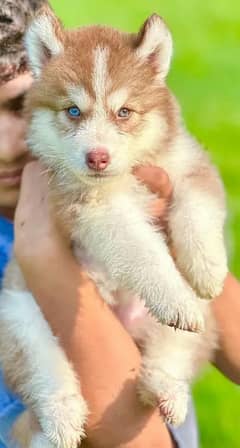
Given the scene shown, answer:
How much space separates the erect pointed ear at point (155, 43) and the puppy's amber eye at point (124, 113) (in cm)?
12

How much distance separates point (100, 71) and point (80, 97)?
6 centimetres

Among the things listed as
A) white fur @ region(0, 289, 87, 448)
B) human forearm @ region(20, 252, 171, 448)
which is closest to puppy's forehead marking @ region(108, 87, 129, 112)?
human forearm @ region(20, 252, 171, 448)

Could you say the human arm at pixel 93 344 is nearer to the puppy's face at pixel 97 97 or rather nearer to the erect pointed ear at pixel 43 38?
the puppy's face at pixel 97 97

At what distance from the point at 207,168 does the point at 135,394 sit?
0.48 meters

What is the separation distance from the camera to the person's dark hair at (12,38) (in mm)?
1893

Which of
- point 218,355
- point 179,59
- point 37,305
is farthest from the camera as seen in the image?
point 179,59

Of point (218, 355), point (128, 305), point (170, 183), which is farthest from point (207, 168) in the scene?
point (218, 355)

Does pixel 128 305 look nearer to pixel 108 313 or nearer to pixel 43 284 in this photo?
pixel 108 313

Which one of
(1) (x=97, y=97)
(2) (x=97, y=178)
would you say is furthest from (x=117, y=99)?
(2) (x=97, y=178)

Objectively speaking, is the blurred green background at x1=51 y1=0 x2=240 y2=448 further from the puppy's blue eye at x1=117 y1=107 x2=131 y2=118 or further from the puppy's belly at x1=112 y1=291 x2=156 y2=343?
the puppy's blue eye at x1=117 y1=107 x2=131 y2=118

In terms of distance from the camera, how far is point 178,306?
1.51 metres

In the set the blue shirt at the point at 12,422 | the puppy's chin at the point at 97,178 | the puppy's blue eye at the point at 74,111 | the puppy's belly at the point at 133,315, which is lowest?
the blue shirt at the point at 12,422

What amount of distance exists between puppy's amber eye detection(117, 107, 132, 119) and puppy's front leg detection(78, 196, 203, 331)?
16cm

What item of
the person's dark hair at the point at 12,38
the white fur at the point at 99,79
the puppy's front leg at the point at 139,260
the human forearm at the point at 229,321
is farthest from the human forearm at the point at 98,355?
the person's dark hair at the point at 12,38
